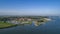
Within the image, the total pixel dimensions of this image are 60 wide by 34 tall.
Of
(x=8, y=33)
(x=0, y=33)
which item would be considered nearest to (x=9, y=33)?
(x=8, y=33)

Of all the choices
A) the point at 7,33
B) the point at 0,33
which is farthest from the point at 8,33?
the point at 0,33

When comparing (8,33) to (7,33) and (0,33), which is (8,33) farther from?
(0,33)

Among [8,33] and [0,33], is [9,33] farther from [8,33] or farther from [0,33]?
[0,33]

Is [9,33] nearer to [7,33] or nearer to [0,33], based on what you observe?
[7,33]
